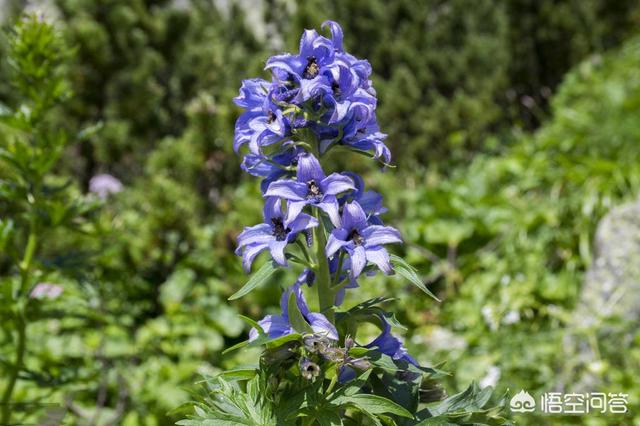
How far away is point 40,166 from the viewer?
188 cm

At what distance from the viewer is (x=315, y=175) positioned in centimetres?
109

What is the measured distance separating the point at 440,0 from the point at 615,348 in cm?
591

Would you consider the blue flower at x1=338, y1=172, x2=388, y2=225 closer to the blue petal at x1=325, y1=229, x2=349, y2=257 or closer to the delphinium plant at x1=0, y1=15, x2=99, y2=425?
the blue petal at x1=325, y1=229, x2=349, y2=257

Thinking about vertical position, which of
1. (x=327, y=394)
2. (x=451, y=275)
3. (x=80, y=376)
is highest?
(x=451, y=275)

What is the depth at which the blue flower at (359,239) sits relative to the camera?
105 cm

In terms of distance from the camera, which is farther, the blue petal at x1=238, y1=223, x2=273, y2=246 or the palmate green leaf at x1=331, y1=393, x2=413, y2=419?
the blue petal at x1=238, y1=223, x2=273, y2=246

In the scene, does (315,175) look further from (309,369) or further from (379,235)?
(309,369)

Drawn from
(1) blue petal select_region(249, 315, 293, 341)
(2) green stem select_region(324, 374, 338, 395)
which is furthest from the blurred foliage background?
(2) green stem select_region(324, 374, 338, 395)

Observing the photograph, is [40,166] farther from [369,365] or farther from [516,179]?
[516,179]

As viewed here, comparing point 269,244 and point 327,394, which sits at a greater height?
point 269,244

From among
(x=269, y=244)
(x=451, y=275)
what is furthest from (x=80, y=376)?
(x=451, y=275)

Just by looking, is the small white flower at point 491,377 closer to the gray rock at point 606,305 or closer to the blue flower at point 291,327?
the gray rock at point 606,305

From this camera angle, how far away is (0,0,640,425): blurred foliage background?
9.67 feet

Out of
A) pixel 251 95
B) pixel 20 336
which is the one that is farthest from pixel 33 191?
pixel 251 95
